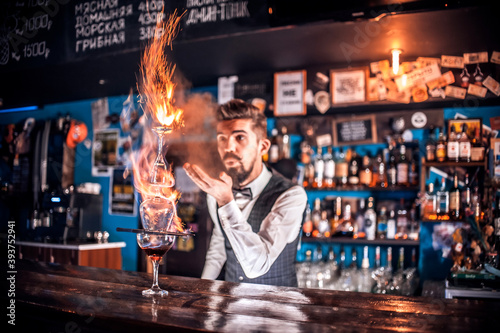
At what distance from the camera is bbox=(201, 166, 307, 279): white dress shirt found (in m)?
2.30

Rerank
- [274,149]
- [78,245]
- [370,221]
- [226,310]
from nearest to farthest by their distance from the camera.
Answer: [226,310], [370,221], [274,149], [78,245]

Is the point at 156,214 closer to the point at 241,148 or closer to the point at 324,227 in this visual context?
the point at 241,148

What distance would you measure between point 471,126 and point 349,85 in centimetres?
119

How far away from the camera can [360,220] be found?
441 centimetres

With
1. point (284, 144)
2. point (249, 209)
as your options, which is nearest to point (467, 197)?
point (284, 144)

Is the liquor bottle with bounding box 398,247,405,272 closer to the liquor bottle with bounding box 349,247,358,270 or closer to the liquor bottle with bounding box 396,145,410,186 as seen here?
the liquor bottle with bounding box 349,247,358,270

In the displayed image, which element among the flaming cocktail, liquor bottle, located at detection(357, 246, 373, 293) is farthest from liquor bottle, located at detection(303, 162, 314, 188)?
the flaming cocktail

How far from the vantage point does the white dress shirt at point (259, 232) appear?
230cm

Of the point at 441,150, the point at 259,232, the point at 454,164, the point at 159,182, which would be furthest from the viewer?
the point at 441,150

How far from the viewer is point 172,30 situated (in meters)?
3.49

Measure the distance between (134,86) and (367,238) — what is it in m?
3.34

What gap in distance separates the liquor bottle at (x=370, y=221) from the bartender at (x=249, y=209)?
165cm

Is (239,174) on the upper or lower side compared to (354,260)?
upper

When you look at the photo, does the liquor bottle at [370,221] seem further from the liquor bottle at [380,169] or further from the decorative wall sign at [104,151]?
the decorative wall sign at [104,151]
